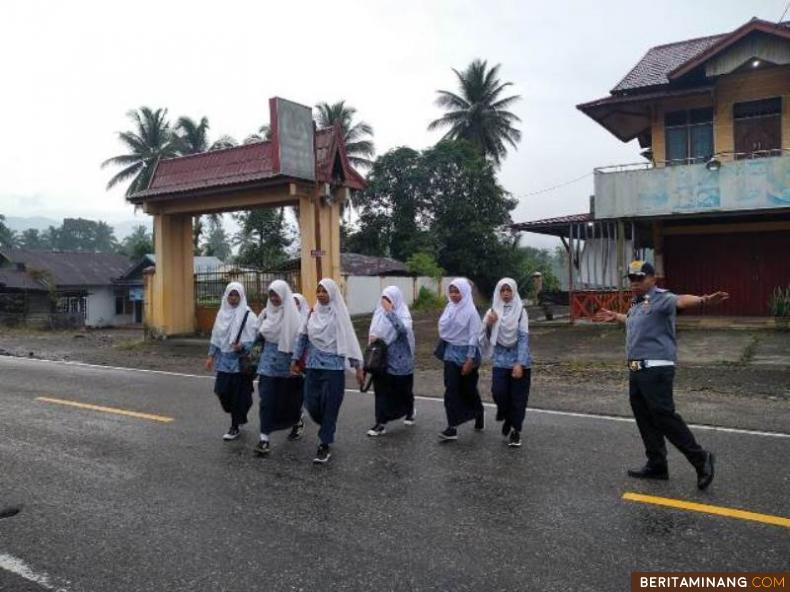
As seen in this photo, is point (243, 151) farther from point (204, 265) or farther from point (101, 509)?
point (204, 265)

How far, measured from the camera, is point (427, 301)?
105 feet

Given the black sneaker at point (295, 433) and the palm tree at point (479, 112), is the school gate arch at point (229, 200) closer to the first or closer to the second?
the black sneaker at point (295, 433)

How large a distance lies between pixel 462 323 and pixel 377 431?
57.5 inches

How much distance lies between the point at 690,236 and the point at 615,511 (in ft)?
51.6

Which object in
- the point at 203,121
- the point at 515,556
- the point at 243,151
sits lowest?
the point at 515,556

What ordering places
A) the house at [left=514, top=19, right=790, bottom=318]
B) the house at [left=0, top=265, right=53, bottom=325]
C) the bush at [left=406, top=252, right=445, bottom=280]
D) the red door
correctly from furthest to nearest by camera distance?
the bush at [left=406, top=252, right=445, bottom=280] < the house at [left=0, top=265, right=53, bottom=325] < the red door < the house at [left=514, top=19, right=790, bottom=318]

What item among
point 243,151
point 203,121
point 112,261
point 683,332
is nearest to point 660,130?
point 683,332

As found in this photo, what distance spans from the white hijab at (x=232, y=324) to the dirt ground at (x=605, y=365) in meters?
3.40

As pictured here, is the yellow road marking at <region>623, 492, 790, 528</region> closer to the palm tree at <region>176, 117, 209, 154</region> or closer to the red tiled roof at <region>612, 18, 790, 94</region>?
the red tiled roof at <region>612, 18, 790, 94</region>

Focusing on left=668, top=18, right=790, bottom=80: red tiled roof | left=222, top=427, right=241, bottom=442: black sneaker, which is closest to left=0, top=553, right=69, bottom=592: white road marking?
left=222, top=427, right=241, bottom=442: black sneaker

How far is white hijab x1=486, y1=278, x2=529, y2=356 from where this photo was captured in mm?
6406

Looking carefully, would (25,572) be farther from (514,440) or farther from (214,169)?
(214,169)

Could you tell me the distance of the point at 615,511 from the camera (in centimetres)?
438

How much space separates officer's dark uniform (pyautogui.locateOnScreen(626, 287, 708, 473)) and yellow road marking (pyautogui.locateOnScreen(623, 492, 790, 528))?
0.44m
